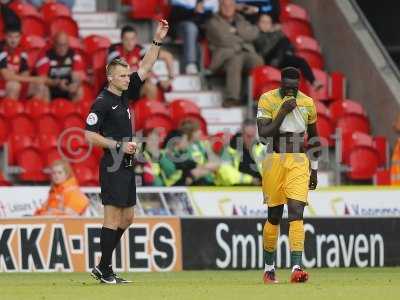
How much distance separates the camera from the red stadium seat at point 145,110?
66.6 ft

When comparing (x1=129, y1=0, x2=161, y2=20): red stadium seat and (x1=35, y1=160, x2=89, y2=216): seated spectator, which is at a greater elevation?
(x1=129, y1=0, x2=161, y2=20): red stadium seat

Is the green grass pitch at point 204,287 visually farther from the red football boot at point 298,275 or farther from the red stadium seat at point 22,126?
the red stadium seat at point 22,126

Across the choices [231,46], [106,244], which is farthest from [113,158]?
[231,46]

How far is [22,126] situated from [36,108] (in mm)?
323

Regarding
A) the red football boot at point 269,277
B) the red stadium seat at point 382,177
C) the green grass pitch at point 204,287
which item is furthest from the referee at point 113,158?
the red stadium seat at point 382,177

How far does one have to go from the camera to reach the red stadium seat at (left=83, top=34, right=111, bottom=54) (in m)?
21.3

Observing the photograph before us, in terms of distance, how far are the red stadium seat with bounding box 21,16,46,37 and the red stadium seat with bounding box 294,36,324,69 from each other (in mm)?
4128

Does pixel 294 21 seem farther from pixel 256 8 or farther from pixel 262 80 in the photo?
pixel 262 80

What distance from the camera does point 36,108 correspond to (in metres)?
19.8

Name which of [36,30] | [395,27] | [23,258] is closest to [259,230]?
[23,258]

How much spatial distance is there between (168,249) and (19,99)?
4084 mm

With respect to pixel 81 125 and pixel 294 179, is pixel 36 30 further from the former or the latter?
pixel 294 179

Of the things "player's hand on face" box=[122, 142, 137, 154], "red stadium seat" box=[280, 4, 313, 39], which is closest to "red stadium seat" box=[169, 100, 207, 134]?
"red stadium seat" box=[280, 4, 313, 39]

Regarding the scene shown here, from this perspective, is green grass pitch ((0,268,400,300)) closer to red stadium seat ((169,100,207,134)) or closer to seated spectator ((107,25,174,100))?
Result: red stadium seat ((169,100,207,134))
